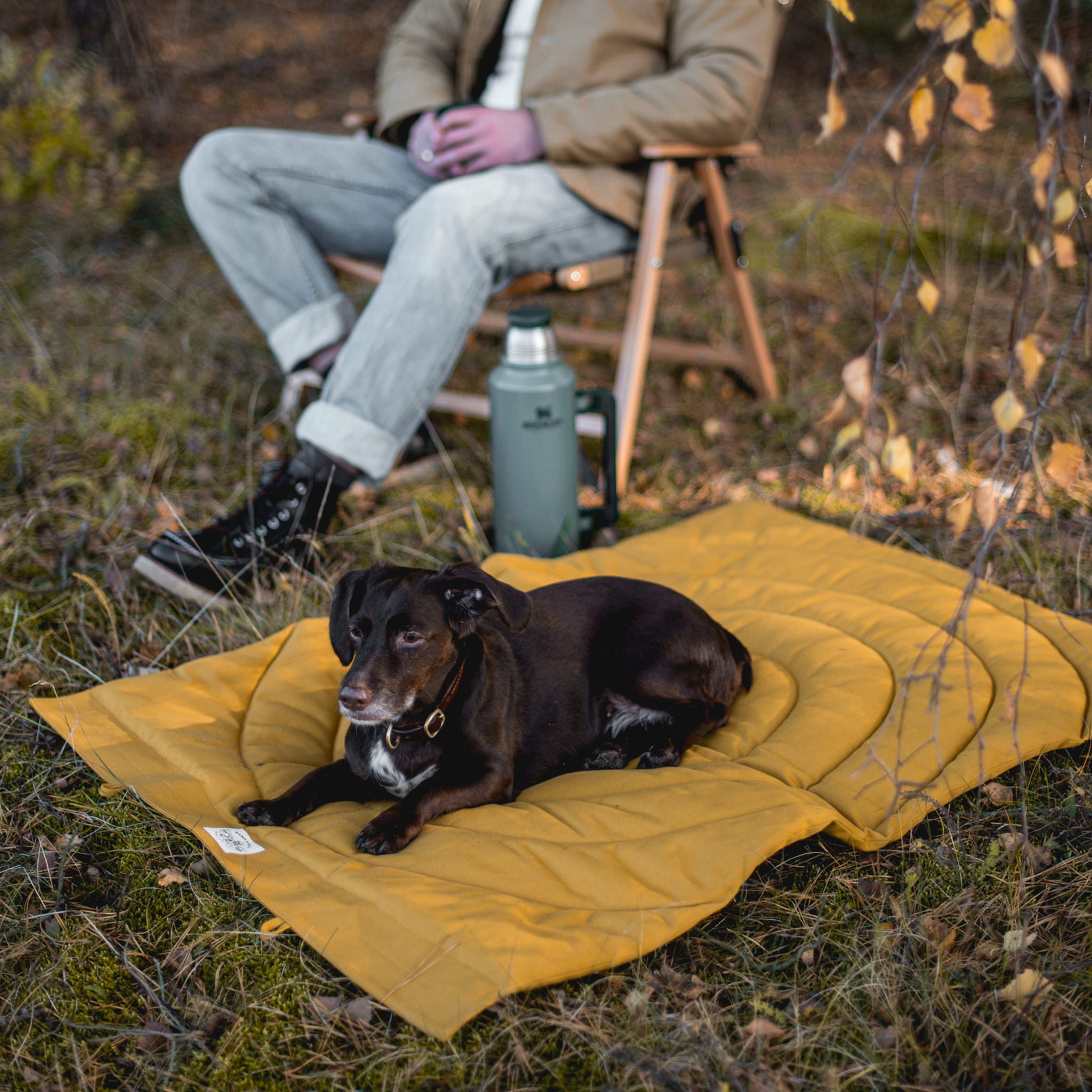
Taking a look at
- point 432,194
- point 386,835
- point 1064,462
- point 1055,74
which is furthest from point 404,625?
point 432,194

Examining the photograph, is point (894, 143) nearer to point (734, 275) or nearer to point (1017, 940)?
point (1017, 940)

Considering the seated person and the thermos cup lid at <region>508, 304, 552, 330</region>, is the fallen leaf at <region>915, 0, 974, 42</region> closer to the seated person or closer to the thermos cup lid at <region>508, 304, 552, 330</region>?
the thermos cup lid at <region>508, 304, 552, 330</region>

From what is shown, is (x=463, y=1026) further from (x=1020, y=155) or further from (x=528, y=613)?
(x=1020, y=155)

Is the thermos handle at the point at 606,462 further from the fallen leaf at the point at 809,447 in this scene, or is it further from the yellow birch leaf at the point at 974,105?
the yellow birch leaf at the point at 974,105

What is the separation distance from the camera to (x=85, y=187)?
22.3ft

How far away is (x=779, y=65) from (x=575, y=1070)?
1053 cm

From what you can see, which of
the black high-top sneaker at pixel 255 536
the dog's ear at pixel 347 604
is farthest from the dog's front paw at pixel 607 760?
the black high-top sneaker at pixel 255 536

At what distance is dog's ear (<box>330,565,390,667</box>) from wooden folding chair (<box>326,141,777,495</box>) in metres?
1.82

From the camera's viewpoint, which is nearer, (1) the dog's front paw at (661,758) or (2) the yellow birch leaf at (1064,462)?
(2) the yellow birch leaf at (1064,462)

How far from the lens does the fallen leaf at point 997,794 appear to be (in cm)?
251

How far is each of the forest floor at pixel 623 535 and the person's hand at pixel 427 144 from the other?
1213 millimetres

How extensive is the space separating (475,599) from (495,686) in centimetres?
25

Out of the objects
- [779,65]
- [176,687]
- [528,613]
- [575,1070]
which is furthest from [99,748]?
[779,65]

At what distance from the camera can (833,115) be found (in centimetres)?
183
